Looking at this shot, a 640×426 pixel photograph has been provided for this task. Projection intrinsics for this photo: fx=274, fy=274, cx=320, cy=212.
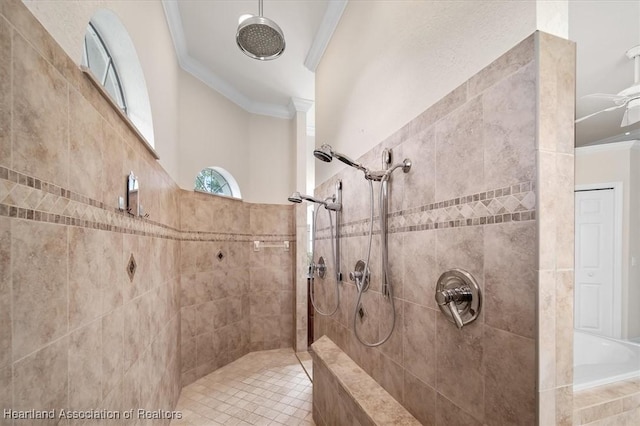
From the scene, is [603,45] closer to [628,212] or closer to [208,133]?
[628,212]

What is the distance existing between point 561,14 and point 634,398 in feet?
4.91

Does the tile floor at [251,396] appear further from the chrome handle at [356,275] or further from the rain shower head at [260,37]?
the rain shower head at [260,37]

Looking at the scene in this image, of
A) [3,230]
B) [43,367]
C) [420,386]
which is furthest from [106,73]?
[420,386]

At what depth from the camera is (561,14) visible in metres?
0.77

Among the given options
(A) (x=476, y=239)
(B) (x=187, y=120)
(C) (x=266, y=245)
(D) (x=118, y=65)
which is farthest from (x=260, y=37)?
(C) (x=266, y=245)

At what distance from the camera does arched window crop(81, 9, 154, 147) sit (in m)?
1.37

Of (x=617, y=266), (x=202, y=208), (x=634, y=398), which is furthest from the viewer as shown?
(x=617, y=266)

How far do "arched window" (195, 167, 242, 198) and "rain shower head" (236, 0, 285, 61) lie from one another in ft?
5.29

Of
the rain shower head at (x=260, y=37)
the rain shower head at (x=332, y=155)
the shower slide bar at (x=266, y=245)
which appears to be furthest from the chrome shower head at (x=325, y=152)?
the shower slide bar at (x=266, y=245)

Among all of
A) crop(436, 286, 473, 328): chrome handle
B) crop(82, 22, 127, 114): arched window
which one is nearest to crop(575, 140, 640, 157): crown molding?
crop(436, 286, 473, 328): chrome handle

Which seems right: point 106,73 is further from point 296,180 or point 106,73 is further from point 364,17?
point 296,180

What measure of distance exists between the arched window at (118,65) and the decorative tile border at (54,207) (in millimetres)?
587

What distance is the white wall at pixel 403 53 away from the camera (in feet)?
2.76

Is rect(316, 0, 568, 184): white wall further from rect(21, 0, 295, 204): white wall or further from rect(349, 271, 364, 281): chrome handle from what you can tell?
rect(21, 0, 295, 204): white wall
